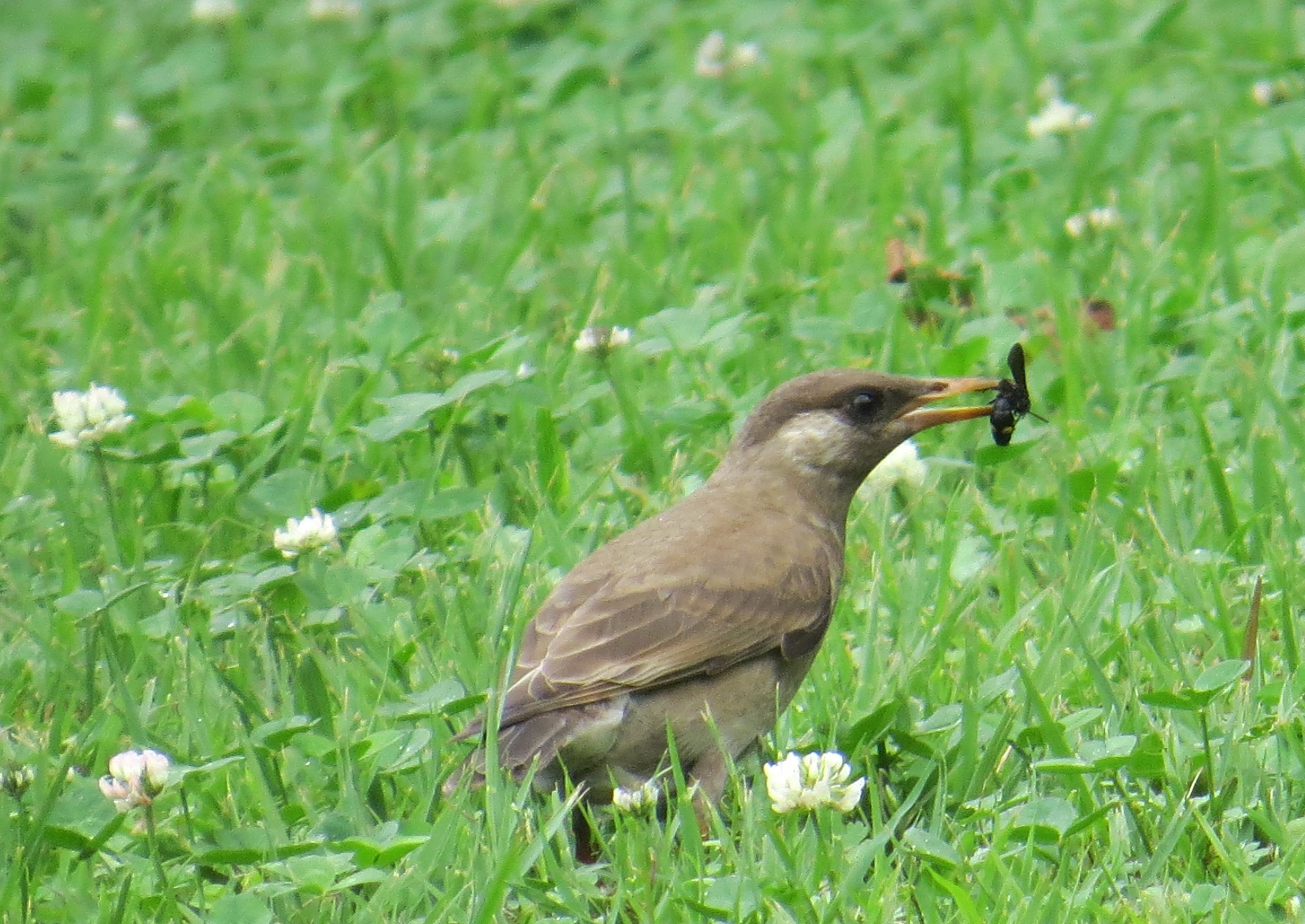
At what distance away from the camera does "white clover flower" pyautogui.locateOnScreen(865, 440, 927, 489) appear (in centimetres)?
592

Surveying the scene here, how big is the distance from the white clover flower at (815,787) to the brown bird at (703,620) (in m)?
0.38

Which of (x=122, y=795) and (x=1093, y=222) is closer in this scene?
(x=122, y=795)

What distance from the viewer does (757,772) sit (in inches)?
179

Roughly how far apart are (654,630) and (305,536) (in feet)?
3.86

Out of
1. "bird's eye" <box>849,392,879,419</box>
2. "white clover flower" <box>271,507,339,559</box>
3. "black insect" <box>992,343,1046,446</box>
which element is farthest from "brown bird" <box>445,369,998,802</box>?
"white clover flower" <box>271,507,339,559</box>

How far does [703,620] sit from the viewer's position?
4.70m

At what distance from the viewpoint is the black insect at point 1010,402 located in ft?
17.7

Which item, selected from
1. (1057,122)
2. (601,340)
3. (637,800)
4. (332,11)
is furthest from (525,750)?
(332,11)

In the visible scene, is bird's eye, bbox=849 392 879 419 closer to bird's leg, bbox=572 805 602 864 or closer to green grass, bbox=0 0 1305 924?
green grass, bbox=0 0 1305 924

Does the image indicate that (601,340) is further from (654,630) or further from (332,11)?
(332,11)

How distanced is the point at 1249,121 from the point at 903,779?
4869 millimetres

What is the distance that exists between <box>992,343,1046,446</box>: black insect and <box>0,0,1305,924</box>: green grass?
0.76 ft

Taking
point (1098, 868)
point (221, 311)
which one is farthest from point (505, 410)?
point (1098, 868)

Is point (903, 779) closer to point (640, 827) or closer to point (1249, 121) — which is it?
point (640, 827)
